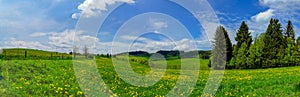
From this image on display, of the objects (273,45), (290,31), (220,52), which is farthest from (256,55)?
(290,31)

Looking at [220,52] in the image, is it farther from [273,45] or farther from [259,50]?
[273,45]

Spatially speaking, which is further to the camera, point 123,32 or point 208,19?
point 208,19

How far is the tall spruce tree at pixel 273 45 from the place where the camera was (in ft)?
232

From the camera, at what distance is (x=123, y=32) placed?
15766 millimetres

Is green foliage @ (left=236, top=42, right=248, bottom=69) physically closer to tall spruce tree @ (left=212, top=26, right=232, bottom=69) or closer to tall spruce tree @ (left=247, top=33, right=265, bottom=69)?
tall spruce tree @ (left=247, top=33, right=265, bottom=69)

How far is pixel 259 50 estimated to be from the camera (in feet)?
233

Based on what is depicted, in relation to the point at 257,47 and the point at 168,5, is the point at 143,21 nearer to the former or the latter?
the point at 168,5

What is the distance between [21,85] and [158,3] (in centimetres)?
732

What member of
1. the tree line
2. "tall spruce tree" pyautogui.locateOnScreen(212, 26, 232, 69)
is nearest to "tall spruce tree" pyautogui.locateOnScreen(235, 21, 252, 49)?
the tree line

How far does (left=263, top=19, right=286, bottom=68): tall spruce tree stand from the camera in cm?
7081

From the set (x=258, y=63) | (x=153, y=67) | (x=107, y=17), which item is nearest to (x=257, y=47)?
(x=258, y=63)

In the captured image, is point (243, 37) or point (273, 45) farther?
point (243, 37)

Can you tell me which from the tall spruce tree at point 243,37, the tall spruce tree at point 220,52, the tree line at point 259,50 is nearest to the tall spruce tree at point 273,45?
the tree line at point 259,50

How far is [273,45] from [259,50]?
359cm
